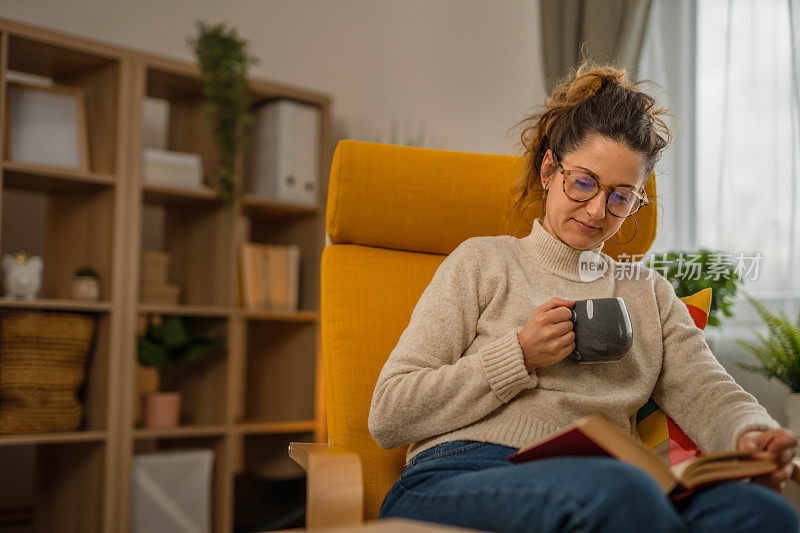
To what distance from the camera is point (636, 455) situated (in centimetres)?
86

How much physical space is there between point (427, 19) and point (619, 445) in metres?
2.87

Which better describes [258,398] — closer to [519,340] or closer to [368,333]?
[368,333]

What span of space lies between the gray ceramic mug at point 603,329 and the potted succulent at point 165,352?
67.5 inches

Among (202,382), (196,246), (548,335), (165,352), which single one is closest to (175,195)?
(196,246)

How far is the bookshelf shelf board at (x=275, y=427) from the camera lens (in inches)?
102

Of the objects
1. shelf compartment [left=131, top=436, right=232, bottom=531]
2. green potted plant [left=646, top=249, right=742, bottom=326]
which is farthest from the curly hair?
shelf compartment [left=131, top=436, right=232, bottom=531]

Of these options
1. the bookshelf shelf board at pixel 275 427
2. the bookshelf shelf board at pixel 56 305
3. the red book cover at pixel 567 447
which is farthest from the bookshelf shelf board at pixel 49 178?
the red book cover at pixel 567 447

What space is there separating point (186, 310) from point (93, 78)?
2.70 feet

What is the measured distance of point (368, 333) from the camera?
1353mm

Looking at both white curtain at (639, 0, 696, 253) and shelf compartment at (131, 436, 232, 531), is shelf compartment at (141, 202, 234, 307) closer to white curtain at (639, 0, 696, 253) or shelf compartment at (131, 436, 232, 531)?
shelf compartment at (131, 436, 232, 531)

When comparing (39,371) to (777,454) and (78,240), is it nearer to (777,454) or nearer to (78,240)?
(78,240)

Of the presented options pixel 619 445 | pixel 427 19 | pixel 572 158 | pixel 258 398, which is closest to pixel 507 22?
pixel 427 19

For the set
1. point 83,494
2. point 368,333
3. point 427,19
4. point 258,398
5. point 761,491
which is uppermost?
point 427,19

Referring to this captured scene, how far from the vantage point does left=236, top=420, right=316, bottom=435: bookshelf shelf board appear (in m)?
2.59
